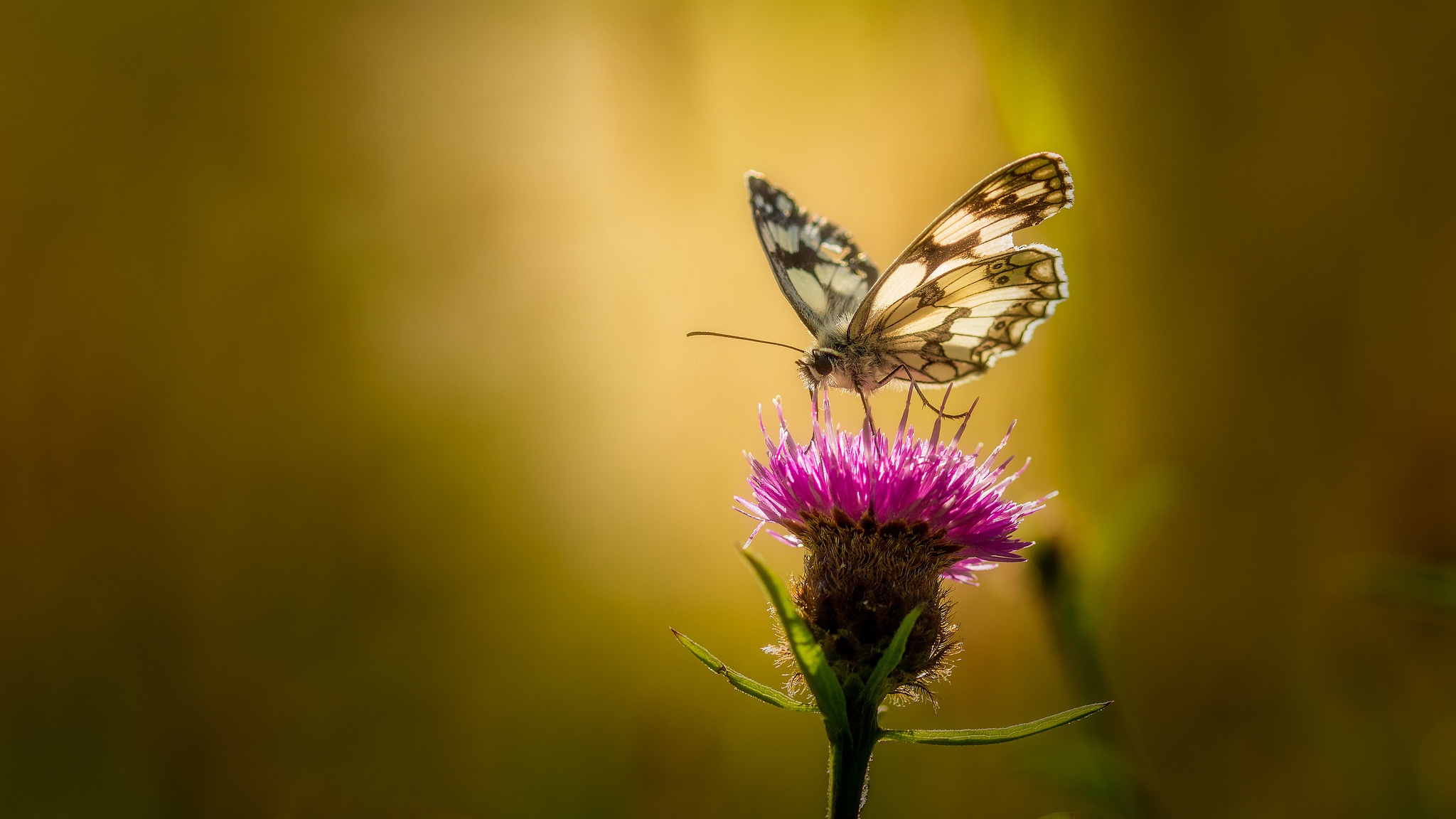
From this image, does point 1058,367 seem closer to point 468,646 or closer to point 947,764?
point 947,764

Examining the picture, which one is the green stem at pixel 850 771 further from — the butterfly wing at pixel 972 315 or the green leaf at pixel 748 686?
the butterfly wing at pixel 972 315

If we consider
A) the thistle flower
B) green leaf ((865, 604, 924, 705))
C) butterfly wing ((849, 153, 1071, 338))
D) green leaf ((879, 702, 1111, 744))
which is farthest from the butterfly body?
green leaf ((879, 702, 1111, 744))

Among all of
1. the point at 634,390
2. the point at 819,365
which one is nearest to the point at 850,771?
the point at 819,365

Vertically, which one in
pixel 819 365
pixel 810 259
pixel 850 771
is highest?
pixel 810 259

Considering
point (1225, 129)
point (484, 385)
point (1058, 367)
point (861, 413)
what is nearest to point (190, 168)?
point (484, 385)

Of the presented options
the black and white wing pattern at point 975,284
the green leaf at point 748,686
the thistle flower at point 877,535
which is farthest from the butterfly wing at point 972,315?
the green leaf at point 748,686

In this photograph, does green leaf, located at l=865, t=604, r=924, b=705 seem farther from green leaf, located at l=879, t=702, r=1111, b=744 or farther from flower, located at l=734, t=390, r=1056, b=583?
flower, located at l=734, t=390, r=1056, b=583

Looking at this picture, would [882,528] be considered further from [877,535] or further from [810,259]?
[810,259]
